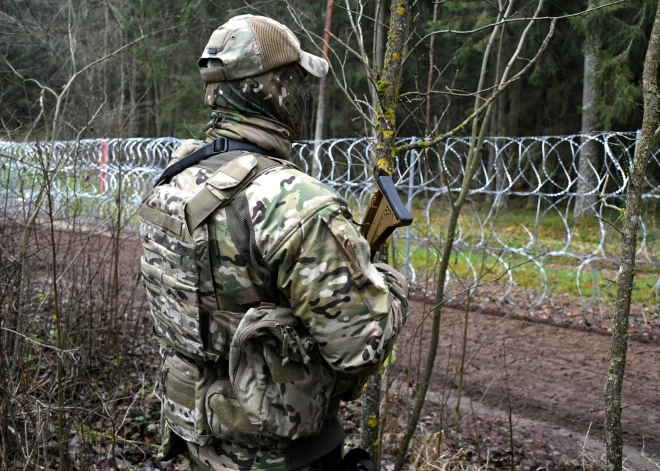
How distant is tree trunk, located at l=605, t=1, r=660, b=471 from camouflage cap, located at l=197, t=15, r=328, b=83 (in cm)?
136

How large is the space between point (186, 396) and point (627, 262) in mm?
1682

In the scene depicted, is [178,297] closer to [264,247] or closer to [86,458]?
[264,247]

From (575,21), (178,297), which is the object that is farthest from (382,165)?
(575,21)

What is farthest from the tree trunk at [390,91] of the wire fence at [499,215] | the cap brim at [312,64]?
the wire fence at [499,215]

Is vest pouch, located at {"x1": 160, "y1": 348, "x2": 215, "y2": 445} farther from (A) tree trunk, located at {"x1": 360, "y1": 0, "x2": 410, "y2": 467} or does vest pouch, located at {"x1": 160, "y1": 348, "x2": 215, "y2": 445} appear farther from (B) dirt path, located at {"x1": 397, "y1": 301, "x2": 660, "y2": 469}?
(B) dirt path, located at {"x1": 397, "y1": 301, "x2": 660, "y2": 469}

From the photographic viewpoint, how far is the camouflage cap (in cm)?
177

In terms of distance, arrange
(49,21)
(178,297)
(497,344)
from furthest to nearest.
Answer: (497,344) < (49,21) < (178,297)

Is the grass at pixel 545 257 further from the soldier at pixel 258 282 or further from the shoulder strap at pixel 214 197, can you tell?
the shoulder strap at pixel 214 197

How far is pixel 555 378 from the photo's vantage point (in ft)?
17.3

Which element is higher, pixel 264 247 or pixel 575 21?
pixel 575 21

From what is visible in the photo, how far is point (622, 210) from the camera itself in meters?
2.27

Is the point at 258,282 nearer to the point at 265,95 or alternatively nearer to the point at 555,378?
the point at 265,95

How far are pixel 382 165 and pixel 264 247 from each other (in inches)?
35.4

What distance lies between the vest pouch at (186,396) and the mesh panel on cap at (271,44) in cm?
97
